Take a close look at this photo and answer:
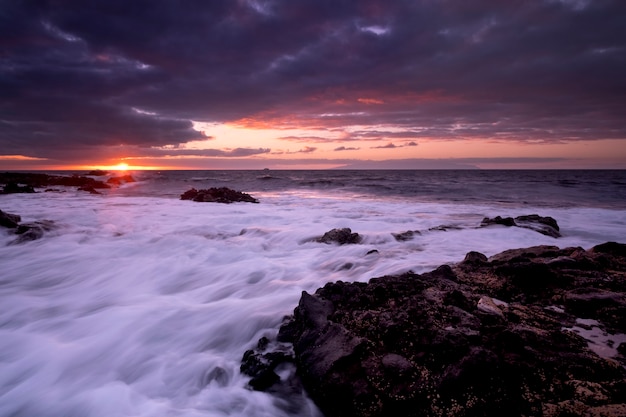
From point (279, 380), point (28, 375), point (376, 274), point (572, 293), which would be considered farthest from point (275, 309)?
point (572, 293)

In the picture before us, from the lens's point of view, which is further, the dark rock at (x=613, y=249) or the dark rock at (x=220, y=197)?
the dark rock at (x=220, y=197)

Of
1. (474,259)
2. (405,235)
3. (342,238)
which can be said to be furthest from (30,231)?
(474,259)

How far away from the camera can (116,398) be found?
10.3 ft

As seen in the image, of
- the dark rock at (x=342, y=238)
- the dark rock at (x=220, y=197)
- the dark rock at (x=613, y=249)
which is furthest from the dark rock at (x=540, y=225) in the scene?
the dark rock at (x=220, y=197)

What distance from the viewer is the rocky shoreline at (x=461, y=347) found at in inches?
90.8

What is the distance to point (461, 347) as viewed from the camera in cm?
265

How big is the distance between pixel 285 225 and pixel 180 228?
322cm

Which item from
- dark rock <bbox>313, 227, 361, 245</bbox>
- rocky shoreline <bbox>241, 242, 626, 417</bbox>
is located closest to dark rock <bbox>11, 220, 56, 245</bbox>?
dark rock <bbox>313, 227, 361, 245</bbox>

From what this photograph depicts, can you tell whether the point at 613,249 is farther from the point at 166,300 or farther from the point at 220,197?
the point at 220,197

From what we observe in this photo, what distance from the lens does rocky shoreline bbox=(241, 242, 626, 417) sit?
2307 mm

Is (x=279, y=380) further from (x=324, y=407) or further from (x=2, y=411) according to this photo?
(x=2, y=411)

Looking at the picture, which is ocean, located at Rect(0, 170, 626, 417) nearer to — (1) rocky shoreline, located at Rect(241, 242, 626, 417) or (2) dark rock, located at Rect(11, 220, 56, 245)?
(2) dark rock, located at Rect(11, 220, 56, 245)

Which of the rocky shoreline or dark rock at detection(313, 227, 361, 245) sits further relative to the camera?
dark rock at detection(313, 227, 361, 245)

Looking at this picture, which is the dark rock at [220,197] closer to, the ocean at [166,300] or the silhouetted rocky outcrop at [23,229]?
the ocean at [166,300]
